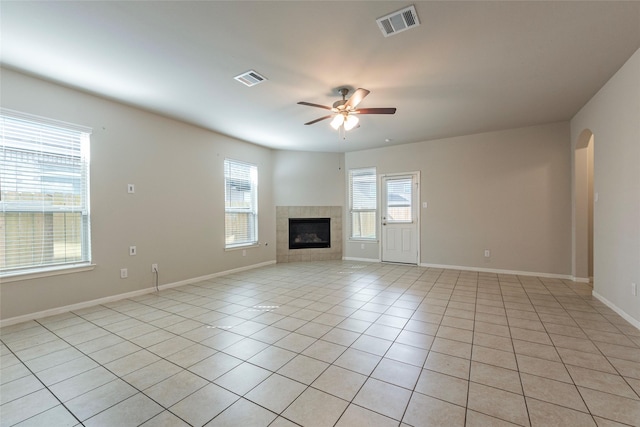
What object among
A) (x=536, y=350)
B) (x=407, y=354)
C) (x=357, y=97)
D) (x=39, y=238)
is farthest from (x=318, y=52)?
(x=39, y=238)

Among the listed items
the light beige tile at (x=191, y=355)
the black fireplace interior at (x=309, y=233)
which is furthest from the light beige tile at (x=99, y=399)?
the black fireplace interior at (x=309, y=233)

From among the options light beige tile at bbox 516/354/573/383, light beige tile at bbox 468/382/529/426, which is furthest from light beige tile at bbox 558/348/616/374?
light beige tile at bbox 468/382/529/426

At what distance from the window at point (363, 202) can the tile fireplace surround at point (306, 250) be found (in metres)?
0.37

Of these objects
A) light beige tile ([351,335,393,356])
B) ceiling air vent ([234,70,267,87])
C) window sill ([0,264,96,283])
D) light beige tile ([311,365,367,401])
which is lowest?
light beige tile ([351,335,393,356])

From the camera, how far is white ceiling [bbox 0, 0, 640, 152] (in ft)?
6.74

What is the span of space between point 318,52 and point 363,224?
465cm

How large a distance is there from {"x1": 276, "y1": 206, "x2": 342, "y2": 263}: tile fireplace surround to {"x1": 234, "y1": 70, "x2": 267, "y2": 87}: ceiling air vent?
145 inches

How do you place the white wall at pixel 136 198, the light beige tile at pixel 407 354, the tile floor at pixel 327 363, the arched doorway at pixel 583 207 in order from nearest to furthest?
the tile floor at pixel 327 363 → the light beige tile at pixel 407 354 → the white wall at pixel 136 198 → the arched doorway at pixel 583 207

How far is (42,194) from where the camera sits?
312 cm

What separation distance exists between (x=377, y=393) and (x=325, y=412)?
380mm

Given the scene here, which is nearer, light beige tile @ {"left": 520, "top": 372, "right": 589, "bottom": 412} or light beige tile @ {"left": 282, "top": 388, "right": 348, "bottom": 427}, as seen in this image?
light beige tile @ {"left": 282, "top": 388, "right": 348, "bottom": 427}

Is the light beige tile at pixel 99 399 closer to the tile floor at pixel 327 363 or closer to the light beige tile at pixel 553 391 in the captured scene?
the tile floor at pixel 327 363

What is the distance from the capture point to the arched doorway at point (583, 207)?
4.35 metres

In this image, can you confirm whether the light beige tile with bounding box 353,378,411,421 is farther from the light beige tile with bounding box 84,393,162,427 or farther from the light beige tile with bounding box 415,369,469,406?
the light beige tile with bounding box 84,393,162,427
